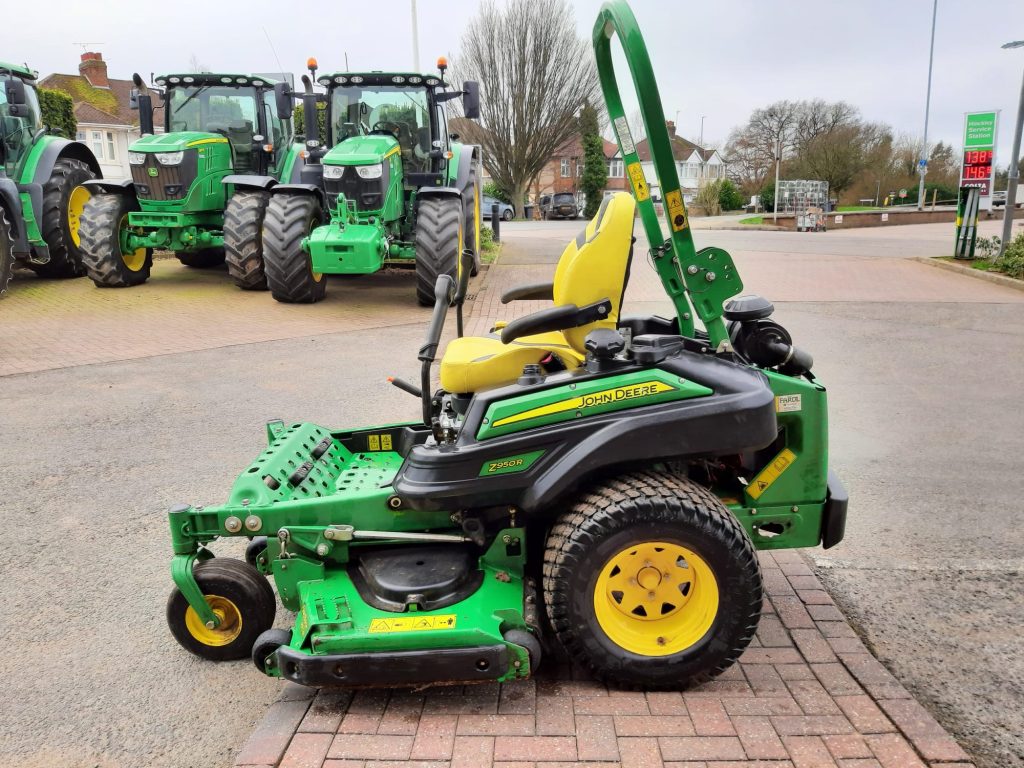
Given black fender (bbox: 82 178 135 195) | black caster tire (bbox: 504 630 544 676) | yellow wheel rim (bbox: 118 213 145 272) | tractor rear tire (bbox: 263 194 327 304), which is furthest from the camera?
yellow wheel rim (bbox: 118 213 145 272)

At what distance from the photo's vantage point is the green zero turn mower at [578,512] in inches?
107

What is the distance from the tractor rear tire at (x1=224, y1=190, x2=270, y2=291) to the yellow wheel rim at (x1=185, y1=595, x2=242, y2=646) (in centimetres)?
871

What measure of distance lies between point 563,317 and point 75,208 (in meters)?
12.4

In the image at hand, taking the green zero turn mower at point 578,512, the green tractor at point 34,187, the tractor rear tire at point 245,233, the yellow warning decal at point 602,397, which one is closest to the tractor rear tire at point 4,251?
the green tractor at point 34,187

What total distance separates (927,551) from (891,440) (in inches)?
71.3

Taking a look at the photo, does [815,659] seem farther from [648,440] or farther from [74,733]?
[74,733]

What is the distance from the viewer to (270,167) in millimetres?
12500

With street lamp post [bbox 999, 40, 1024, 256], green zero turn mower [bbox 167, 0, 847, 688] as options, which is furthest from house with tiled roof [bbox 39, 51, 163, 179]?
green zero turn mower [bbox 167, 0, 847, 688]

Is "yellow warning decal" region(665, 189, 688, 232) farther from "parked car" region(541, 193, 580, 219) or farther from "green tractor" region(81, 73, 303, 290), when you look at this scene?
"parked car" region(541, 193, 580, 219)

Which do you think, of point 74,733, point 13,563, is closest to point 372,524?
point 74,733

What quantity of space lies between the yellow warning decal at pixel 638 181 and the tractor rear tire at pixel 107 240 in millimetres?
10232

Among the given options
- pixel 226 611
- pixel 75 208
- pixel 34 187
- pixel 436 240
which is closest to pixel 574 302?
pixel 226 611

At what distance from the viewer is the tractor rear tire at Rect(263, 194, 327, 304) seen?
34.1 feet

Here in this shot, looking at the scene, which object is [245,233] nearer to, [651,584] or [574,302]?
[574,302]
